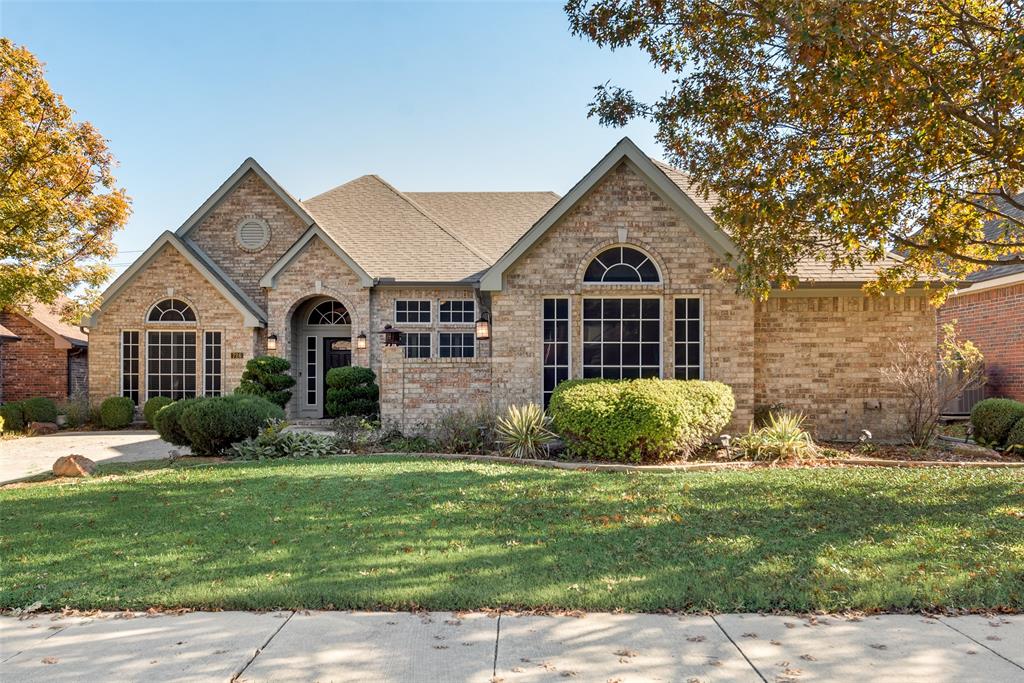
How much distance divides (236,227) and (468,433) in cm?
1150

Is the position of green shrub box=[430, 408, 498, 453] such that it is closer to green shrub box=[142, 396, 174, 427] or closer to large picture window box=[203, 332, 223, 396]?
large picture window box=[203, 332, 223, 396]

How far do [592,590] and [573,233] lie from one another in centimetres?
896

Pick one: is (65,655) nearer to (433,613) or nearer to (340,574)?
(340,574)

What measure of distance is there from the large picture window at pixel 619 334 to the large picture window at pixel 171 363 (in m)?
11.7

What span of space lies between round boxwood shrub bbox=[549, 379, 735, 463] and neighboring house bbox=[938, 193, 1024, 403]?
935 cm

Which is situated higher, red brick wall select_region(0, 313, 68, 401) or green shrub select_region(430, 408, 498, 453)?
red brick wall select_region(0, 313, 68, 401)

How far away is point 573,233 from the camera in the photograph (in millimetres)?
12906

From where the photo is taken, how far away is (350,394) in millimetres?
15719

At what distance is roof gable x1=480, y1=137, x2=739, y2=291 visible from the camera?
1253 cm

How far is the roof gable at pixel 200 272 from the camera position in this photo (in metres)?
18.0

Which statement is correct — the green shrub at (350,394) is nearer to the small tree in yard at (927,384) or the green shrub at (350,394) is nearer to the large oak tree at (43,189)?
the large oak tree at (43,189)

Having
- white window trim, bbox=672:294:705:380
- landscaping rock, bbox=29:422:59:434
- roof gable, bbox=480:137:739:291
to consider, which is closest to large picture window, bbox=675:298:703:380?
white window trim, bbox=672:294:705:380

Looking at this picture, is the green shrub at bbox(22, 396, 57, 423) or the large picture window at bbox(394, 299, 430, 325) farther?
the green shrub at bbox(22, 396, 57, 423)

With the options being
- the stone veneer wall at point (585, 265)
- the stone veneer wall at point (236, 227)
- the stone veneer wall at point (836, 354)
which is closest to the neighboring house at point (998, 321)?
the stone veneer wall at point (836, 354)
